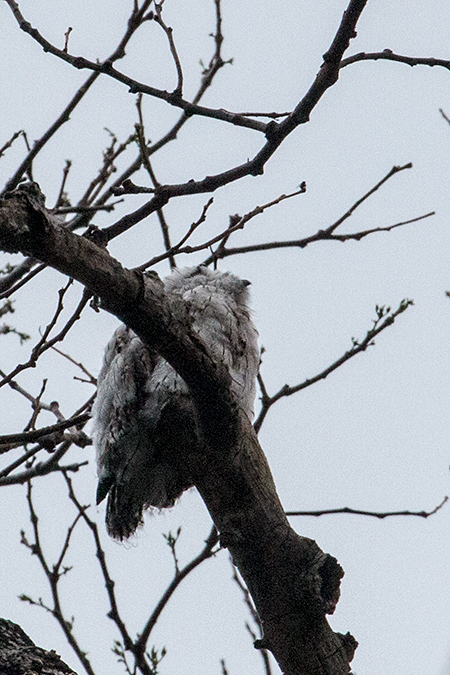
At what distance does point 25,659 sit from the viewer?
224cm

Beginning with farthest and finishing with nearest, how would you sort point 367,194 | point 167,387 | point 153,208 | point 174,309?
1. point 367,194
2. point 167,387
3. point 174,309
4. point 153,208

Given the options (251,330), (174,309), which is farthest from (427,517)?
(174,309)

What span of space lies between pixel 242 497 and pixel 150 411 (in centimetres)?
75

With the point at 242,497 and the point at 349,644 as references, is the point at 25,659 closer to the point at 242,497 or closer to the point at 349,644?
the point at 242,497

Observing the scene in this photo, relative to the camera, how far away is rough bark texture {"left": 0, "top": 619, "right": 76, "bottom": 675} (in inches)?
87.0

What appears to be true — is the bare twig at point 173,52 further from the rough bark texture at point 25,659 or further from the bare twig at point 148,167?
the rough bark texture at point 25,659

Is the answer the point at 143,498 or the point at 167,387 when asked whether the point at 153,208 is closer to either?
the point at 167,387

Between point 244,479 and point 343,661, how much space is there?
23.4 inches

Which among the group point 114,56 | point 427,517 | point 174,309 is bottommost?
point 174,309

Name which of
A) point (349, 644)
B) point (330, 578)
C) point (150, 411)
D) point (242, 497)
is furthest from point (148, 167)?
point (349, 644)

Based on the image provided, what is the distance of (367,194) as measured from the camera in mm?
3348

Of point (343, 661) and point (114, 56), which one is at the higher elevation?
point (114, 56)

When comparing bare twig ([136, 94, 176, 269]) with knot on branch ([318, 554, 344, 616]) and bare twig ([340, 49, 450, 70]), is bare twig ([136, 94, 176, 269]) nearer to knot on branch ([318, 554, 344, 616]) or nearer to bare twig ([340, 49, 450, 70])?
bare twig ([340, 49, 450, 70])

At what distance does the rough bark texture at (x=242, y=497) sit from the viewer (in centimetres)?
212
